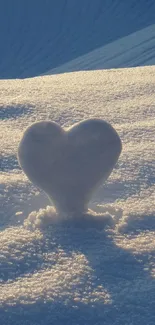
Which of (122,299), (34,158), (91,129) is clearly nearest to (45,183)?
(34,158)

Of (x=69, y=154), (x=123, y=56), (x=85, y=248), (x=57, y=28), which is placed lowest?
(x=85, y=248)

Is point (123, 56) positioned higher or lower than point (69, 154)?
higher

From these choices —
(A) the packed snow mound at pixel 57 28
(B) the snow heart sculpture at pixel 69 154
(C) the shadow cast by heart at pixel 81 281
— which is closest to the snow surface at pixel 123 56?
(A) the packed snow mound at pixel 57 28

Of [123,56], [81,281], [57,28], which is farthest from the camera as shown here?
[57,28]

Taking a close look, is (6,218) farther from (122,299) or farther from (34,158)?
(122,299)

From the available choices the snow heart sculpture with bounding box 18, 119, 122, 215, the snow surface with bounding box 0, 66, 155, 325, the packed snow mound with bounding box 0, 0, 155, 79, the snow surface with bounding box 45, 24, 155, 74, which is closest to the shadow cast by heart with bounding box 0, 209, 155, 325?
the snow surface with bounding box 0, 66, 155, 325

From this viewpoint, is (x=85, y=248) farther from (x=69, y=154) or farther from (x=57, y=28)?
(x=57, y=28)

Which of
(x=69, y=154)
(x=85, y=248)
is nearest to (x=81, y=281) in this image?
(x=85, y=248)
